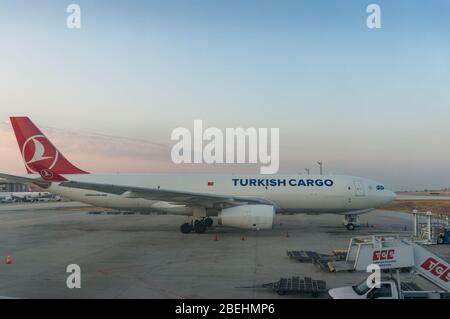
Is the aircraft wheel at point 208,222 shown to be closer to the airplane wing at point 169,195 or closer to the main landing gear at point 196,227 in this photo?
the main landing gear at point 196,227

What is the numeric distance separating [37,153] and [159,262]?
14.7m

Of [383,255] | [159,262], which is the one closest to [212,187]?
[159,262]

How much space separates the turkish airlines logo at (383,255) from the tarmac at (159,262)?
2278mm

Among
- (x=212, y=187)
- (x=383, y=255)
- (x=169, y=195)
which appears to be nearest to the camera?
(x=383, y=255)

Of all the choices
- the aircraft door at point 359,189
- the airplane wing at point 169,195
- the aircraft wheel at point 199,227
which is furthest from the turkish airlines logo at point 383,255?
the aircraft door at point 359,189

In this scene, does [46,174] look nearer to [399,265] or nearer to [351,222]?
[351,222]

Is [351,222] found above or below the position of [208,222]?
below

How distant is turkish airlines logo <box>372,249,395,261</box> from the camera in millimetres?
8250

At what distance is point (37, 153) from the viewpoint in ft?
80.1

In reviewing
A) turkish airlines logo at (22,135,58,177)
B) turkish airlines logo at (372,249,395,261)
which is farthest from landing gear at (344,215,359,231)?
turkish airlines logo at (22,135,58,177)

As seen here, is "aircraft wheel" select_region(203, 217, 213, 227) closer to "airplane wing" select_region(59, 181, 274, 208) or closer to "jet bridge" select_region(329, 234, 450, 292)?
"airplane wing" select_region(59, 181, 274, 208)

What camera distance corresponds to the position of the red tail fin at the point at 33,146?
24297mm

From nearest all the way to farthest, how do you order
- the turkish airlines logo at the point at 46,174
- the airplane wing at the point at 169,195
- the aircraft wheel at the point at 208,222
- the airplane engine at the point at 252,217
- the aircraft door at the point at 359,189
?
the airplane engine at the point at 252,217 → the airplane wing at the point at 169,195 → the aircraft wheel at the point at 208,222 → the turkish airlines logo at the point at 46,174 → the aircraft door at the point at 359,189
